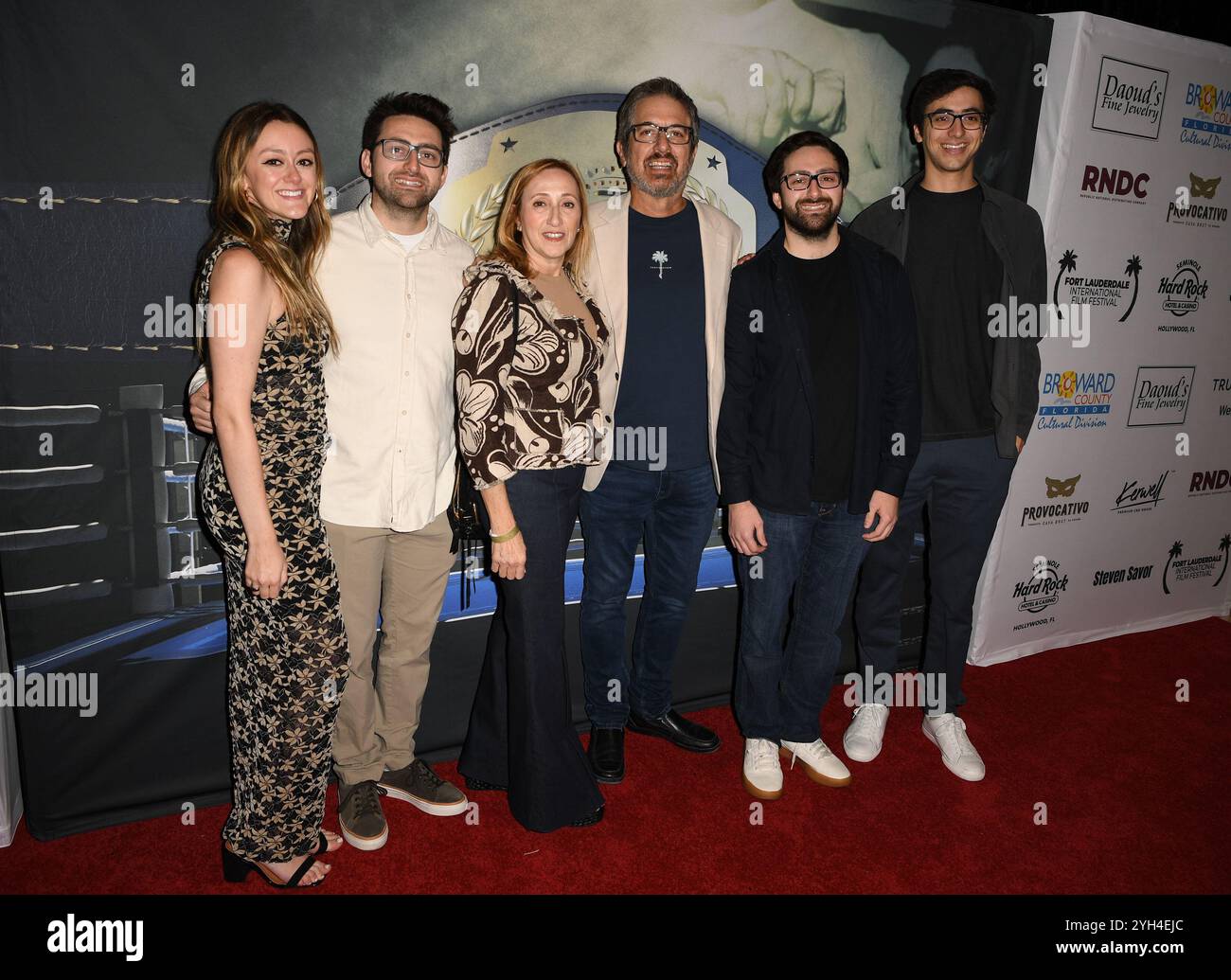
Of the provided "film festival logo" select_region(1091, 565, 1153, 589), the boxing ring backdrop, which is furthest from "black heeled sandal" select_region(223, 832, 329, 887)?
"film festival logo" select_region(1091, 565, 1153, 589)

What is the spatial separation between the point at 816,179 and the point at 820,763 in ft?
6.20

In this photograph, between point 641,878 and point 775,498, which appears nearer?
point 641,878

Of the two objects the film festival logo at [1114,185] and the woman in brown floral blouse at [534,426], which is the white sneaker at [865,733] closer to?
the woman in brown floral blouse at [534,426]

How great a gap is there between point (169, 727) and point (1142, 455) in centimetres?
426

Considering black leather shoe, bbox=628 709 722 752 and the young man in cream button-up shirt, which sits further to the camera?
black leather shoe, bbox=628 709 722 752

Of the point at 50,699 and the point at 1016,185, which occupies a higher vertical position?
the point at 1016,185

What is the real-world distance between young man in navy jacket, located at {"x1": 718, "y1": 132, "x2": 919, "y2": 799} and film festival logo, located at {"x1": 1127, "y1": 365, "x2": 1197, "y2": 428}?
1977mm

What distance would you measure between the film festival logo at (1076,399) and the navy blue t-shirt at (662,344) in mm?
1907

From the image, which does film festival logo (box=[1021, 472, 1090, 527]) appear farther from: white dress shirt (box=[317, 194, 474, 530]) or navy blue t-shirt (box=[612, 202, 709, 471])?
white dress shirt (box=[317, 194, 474, 530])

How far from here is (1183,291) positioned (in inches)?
152

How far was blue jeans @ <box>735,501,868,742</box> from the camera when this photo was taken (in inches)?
102

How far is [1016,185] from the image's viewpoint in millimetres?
3520
